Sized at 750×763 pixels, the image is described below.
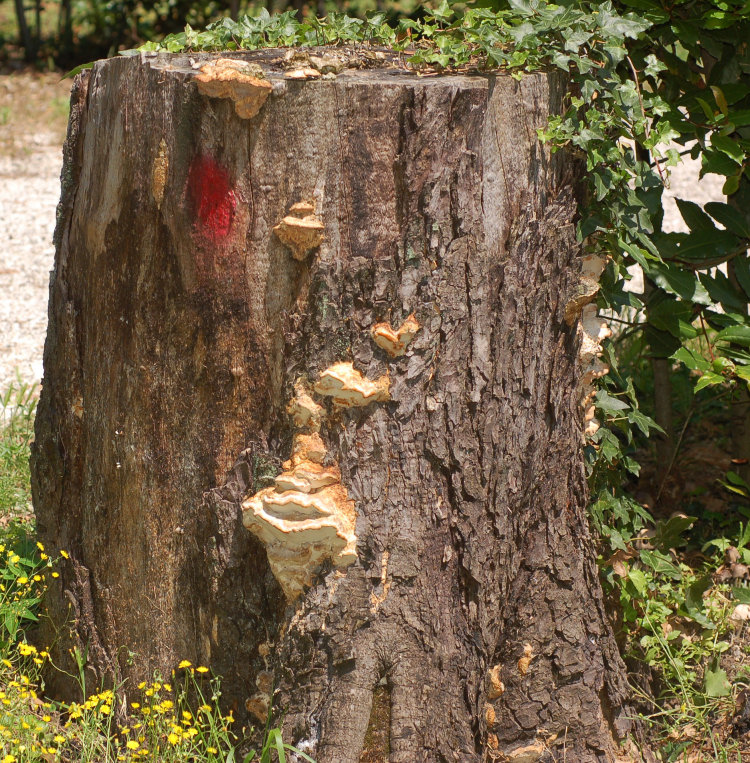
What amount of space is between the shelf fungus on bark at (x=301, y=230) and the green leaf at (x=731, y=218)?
59.1 inches

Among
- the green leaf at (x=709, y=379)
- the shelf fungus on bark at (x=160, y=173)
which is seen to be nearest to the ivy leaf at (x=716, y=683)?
the green leaf at (x=709, y=379)

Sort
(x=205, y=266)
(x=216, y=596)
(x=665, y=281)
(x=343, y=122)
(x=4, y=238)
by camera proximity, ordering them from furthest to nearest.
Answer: (x=4, y=238) → (x=665, y=281) → (x=216, y=596) → (x=205, y=266) → (x=343, y=122)

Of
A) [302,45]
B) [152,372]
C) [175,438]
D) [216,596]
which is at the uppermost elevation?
[302,45]

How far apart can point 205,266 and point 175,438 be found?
42 centimetres

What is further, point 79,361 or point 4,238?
point 4,238

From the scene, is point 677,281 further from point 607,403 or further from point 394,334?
point 394,334

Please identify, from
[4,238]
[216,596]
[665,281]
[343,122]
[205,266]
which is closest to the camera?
[343,122]

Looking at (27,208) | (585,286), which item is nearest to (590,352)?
(585,286)

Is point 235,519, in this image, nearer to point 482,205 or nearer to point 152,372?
point 152,372

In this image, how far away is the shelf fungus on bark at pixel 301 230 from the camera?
1.95 meters

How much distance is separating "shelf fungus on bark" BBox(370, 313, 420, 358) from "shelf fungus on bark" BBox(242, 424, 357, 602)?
0.26 meters

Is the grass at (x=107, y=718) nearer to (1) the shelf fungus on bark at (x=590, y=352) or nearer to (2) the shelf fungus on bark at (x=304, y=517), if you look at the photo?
(2) the shelf fungus on bark at (x=304, y=517)

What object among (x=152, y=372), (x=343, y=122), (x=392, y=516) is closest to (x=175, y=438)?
(x=152, y=372)

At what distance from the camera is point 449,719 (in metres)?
2.20
